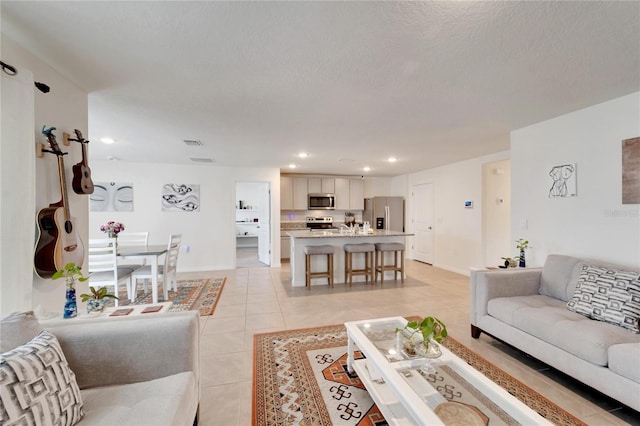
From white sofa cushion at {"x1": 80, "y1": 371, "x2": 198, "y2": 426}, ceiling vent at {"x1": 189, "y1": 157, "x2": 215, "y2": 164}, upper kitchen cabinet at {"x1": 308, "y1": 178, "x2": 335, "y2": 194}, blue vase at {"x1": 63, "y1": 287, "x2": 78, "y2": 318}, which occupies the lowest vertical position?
white sofa cushion at {"x1": 80, "y1": 371, "x2": 198, "y2": 426}

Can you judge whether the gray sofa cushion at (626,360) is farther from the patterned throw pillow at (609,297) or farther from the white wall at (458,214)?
the white wall at (458,214)

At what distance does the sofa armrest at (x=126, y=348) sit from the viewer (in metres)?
1.30

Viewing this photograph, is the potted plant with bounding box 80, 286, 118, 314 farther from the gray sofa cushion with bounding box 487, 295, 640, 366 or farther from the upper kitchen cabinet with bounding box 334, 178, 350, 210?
the upper kitchen cabinet with bounding box 334, 178, 350, 210

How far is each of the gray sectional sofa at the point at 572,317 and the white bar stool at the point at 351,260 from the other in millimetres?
2049

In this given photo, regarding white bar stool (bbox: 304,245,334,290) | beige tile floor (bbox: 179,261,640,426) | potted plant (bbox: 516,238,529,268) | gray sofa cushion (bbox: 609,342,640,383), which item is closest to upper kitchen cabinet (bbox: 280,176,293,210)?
beige tile floor (bbox: 179,261,640,426)

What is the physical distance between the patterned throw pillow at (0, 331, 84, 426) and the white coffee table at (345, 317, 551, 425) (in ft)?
4.64

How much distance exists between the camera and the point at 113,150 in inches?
170

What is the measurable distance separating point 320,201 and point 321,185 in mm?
446

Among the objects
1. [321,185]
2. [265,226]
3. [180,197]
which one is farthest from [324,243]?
[180,197]

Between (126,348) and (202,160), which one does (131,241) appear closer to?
(202,160)

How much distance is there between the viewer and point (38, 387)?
97 cm

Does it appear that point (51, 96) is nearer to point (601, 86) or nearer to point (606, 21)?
point (606, 21)

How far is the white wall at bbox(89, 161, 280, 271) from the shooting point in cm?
540

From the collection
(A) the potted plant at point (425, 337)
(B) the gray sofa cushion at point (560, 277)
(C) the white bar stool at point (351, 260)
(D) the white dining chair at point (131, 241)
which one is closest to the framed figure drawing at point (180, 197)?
(D) the white dining chair at point (131, 241)
